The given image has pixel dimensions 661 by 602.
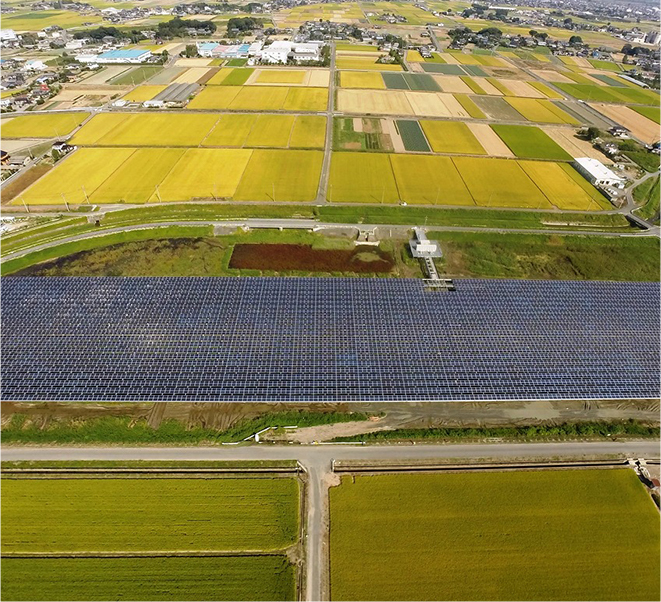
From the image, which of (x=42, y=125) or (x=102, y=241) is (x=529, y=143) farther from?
(x=42, y=125)

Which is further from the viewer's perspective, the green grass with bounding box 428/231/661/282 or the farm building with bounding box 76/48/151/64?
the farm building with bounding box 76/48/151/64

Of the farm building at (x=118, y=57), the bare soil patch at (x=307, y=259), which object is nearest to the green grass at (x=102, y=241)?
the bare soil patch at (x=307, y=259)

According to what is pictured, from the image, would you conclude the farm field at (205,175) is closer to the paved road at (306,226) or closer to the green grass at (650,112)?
the paved road at (306,226)

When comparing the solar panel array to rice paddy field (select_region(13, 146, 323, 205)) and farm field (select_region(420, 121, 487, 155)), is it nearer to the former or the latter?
rice paddy field (select_region(13, 146, 323, 205))

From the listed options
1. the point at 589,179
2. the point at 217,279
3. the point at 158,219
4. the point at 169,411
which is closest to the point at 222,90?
the point at 158,219

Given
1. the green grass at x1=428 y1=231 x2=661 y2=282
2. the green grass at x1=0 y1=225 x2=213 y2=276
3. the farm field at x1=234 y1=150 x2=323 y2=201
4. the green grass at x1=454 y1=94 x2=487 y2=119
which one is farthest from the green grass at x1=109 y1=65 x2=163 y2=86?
the green grass at x1=428 y1=231 x2=661 y2=282
